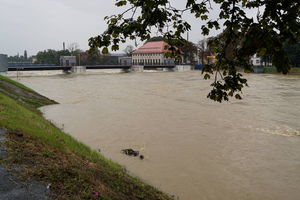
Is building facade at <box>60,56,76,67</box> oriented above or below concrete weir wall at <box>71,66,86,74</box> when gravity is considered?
above

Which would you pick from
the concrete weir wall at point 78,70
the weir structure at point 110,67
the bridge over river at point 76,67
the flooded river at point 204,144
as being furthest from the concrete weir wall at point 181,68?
the flooded river at point 204,144

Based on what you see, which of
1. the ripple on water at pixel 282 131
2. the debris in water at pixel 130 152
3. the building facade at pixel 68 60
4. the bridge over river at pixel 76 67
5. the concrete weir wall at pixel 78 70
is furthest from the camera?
the building facade at pixel 68 60

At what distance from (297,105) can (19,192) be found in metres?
23.5

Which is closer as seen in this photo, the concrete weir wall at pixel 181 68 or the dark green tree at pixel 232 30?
the dark green tree at pixel 232 30

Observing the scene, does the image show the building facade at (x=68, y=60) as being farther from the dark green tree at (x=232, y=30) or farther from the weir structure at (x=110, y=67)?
the dark green tree at (x=232, y=30)

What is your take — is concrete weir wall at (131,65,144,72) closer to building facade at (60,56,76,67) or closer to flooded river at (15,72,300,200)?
building facade at (60,56,76,67)

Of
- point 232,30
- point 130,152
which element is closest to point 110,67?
point 130,152

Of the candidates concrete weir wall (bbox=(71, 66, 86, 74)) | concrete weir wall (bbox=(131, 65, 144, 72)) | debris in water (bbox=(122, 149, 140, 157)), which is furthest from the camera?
concrete weir wall (bbox=(131, 65, 144, 72))

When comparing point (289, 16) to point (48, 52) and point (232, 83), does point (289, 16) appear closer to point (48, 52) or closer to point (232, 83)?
point (232, 83)

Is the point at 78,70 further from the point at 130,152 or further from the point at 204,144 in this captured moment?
the point at 130,152

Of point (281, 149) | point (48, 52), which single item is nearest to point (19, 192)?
point (281, 149)

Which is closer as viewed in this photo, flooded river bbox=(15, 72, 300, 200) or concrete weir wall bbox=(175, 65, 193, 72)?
flooded river bbox=(15, 72, 300, 200)

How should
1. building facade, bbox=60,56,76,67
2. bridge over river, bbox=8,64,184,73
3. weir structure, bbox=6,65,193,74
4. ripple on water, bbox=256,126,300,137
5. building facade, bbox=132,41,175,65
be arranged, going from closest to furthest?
ripple on water, bbox=256,126,300,137
bridge over river, bbox=8,64,184,73
weir structure, bbox=6,65,193,74
building facade, bbox=60,56,76,67
building facade, bbox=132,41,175,65

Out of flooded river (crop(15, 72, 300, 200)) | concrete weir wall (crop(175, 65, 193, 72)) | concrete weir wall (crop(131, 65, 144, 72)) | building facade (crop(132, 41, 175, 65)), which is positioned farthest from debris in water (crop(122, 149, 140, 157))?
building facade (crop(132, 41, 175, 65))
